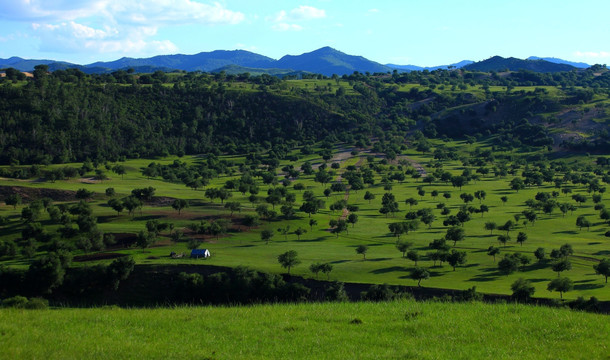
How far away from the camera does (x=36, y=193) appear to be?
12638cm

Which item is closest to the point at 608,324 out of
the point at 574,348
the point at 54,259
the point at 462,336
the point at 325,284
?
the point at 574,348

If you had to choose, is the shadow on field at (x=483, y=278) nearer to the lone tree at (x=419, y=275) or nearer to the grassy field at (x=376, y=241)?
the grassy field at (x=376, y=241)

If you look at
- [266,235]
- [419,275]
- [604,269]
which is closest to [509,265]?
[604,269]

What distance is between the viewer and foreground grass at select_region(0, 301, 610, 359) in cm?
1794

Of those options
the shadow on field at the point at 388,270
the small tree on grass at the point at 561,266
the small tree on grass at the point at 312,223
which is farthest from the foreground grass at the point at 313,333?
the small tree on grass at the point at 312,223

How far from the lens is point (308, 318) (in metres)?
22.4

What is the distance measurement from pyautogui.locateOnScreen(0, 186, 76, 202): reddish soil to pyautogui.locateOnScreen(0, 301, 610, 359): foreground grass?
113812 millimetres

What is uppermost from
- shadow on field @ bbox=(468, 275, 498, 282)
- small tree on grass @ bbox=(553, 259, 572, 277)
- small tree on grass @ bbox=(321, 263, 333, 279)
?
small tree on grass @ bbox=(553, 259, 572, 277)

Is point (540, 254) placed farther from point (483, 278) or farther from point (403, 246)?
point (403, 246)

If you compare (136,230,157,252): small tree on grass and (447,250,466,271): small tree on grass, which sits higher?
(447,250,466,271): small tree on grass

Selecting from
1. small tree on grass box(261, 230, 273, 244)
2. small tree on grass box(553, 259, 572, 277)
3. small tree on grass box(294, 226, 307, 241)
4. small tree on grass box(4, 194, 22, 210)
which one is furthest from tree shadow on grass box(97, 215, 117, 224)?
small tree on grass box(553, 259, 572, 277)

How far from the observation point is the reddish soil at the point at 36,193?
12400 centimetres

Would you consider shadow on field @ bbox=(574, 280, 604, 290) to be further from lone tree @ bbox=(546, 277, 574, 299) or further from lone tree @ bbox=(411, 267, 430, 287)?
lone tree @ bbox=(411, 267, 430, 287)

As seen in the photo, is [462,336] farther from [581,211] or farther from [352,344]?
[581,211]
